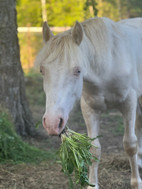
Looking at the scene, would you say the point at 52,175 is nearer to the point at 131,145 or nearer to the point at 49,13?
the point at 131,145

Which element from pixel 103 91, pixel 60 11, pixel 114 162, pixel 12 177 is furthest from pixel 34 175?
pixel 60 11

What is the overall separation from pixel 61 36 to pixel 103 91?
75cm

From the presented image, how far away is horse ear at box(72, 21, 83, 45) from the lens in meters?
2.96

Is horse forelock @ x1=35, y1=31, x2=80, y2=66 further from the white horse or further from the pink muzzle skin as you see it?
the pink muzzle skin

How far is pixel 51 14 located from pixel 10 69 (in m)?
18.5

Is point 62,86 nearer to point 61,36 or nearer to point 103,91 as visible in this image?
point 61,36

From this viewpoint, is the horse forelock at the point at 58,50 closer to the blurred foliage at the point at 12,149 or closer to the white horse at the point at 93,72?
the white horse at the point at 93,72

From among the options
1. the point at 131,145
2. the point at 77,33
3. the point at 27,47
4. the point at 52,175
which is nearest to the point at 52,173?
the point at 52,175

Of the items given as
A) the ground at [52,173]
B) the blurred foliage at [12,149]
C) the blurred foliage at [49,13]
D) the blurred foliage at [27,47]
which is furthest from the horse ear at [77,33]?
the blurred foliage at [49,13]

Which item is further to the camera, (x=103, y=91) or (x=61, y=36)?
(x=103, y=91)

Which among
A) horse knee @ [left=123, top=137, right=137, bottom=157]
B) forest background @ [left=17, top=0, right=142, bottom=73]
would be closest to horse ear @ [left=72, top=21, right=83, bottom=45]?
horse knee @ [left=123, top=137, right=137, bottom=157]

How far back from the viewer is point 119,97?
3.51m

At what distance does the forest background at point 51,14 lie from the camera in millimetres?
14695

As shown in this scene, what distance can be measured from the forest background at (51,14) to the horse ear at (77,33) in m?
10.4
